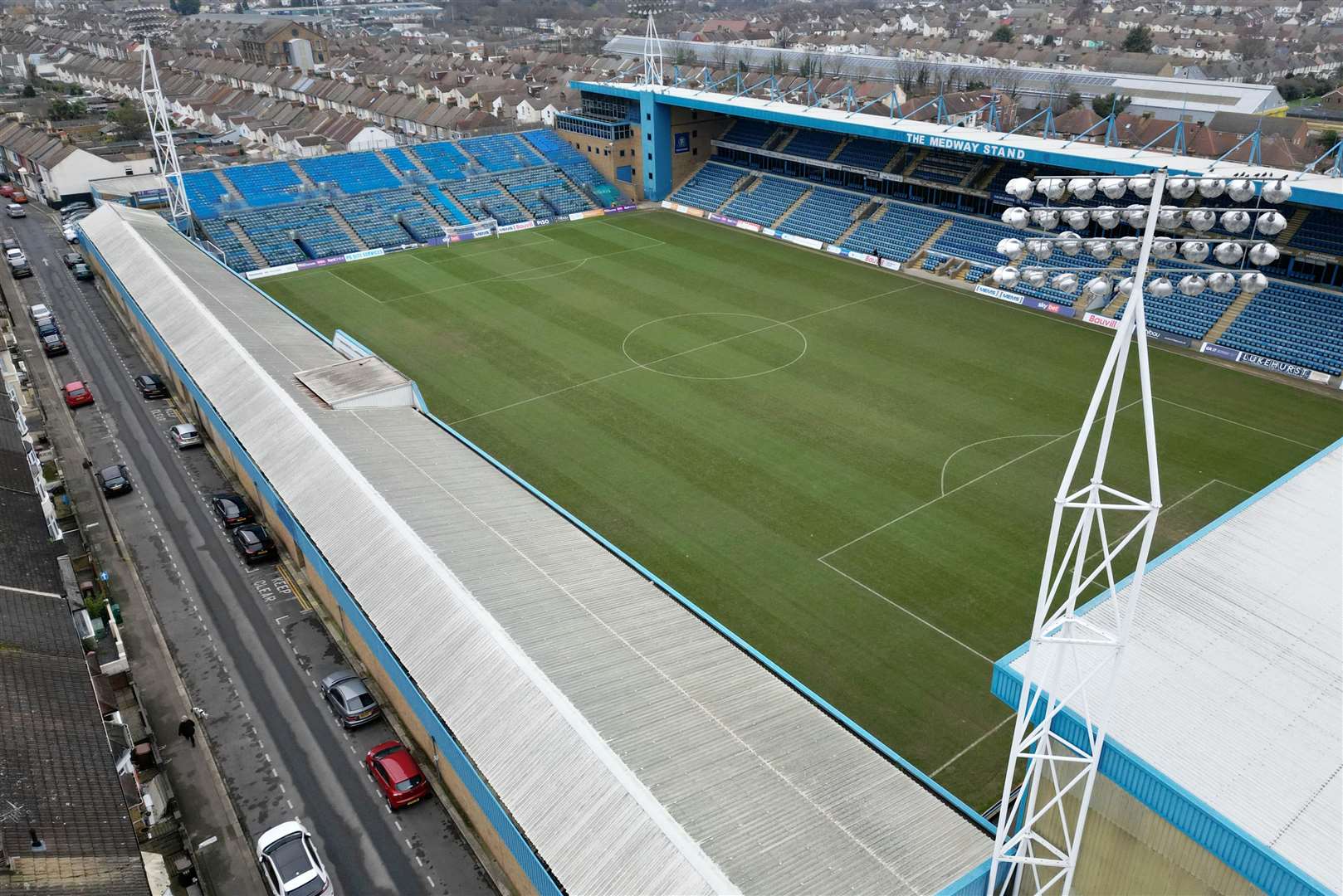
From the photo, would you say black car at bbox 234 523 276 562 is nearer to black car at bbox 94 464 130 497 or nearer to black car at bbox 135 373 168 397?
black car at bbox 94 464 130 497

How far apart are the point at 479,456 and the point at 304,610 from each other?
7531mm

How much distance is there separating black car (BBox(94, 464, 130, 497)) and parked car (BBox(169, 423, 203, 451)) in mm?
2790

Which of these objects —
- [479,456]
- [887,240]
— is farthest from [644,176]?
[479,456]

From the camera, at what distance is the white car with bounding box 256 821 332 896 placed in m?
19.3

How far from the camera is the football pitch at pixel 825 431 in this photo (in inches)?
1075

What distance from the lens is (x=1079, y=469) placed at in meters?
35.1

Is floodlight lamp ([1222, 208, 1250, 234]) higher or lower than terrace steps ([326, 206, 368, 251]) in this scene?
higher

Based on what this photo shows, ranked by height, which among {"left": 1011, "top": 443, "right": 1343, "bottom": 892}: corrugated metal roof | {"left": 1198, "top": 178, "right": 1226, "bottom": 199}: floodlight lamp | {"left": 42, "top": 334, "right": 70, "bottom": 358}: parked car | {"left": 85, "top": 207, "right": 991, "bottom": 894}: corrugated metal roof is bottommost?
{"left": 42, "top": 334, "right": 70, "bottom": 358}: parked car

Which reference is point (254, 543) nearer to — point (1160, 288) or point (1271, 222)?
point (1160, 288)

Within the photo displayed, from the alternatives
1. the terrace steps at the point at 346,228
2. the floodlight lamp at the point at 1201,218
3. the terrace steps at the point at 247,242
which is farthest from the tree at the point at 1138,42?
the floodlight lamp at the point at 1201,218

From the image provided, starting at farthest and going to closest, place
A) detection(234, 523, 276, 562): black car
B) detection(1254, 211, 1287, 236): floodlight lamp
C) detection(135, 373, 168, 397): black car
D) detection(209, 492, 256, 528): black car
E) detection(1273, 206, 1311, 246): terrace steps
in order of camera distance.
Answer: detection(1273, 206, 1311, 246): terrace steps, detection(135, 373, 168, 397): black car, detection(209, 492, 256, 528): black car, detection(234, 523, 276, 562): black car, detection(1254, 211, 1287, 236): floodlight lamp

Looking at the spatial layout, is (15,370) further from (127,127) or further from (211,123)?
(211,123)

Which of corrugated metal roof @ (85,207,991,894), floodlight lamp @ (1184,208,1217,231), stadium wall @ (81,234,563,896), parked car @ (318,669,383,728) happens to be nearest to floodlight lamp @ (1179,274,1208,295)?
floodlight lamp @ (1184,208,1217,231)

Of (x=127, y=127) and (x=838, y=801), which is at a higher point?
(x=127, y=127)
